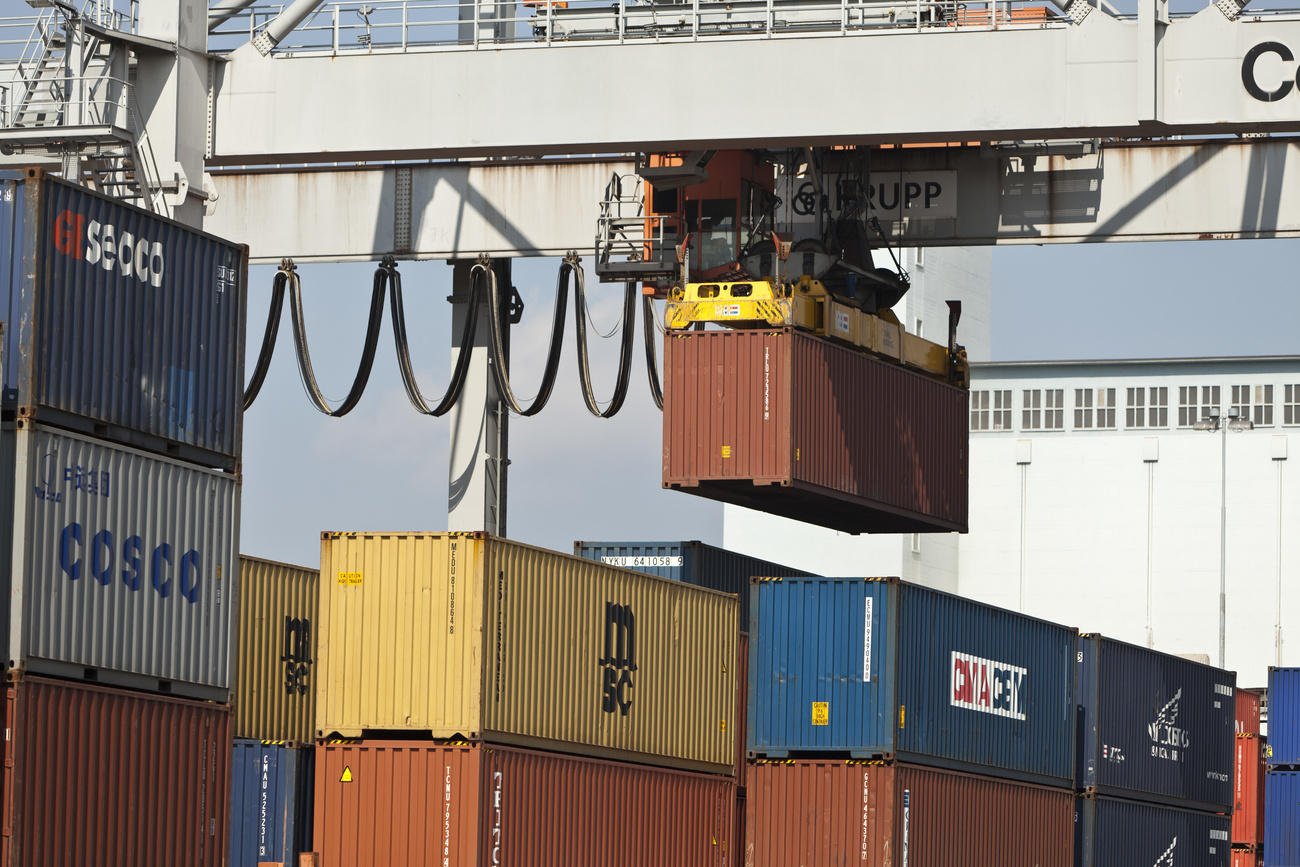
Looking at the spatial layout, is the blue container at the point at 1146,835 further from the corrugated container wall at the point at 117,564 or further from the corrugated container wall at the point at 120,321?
the corrugated container wall at the point at 120,321

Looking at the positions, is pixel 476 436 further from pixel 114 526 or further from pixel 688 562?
pixel 114 526

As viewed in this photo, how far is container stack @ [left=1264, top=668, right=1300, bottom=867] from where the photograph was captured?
116 ft

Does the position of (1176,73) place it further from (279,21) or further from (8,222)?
(8,222)

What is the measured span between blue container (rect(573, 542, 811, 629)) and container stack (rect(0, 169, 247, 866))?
13819 mm

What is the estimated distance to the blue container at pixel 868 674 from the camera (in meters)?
25.6

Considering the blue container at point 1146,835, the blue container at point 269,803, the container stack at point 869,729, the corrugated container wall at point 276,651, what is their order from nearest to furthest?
the blue container at point 269,803
the container stack at point 869,729
the corrugated container wall at point 276,651
the blue container at point 1146,835

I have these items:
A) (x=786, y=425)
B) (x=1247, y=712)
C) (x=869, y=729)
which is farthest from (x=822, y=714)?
(x=1247, y=712)

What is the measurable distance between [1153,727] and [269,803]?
613 inches

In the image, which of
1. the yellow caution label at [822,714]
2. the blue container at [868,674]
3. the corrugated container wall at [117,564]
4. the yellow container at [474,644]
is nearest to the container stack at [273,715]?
the yellow container at [474,644]

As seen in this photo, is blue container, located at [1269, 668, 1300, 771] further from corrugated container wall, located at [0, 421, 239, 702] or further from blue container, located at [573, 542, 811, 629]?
corrugated container wall, located at [0, 421, 239, 702]

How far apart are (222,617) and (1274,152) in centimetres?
1700

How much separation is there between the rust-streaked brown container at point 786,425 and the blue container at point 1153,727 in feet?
14.4

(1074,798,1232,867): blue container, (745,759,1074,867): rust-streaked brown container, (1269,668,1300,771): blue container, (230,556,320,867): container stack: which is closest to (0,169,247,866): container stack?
(230,556,320,867): container stack

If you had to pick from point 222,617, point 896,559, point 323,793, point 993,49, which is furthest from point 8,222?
point 896,559
